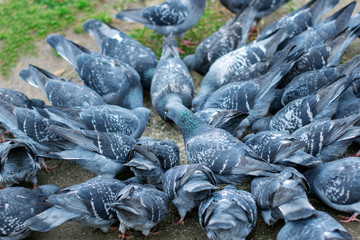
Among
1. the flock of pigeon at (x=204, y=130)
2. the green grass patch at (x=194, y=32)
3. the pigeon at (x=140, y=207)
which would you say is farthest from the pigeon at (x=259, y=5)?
the pigeon at (x=140, y=207)

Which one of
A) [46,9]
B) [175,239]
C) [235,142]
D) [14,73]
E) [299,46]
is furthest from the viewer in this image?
[46,9]

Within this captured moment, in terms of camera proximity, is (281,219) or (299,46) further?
(299,46)

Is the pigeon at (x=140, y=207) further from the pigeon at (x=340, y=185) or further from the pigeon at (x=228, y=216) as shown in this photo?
the pigeon at (x=340, y=185)

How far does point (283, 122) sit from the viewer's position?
4.21 meters

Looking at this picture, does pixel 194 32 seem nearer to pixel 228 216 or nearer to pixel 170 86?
pixel 170 86

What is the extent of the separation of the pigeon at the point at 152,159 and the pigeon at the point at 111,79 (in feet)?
3.83

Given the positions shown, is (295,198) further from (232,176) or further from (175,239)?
(175,239)

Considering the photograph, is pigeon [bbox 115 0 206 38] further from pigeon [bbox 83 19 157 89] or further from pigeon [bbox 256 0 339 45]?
pigeon [bbox 256 0 339 45]

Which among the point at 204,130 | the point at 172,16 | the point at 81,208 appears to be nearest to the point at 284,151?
the point at 204,130

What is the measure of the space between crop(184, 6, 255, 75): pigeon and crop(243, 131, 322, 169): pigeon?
2.07 meters

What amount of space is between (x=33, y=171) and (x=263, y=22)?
4726 mm

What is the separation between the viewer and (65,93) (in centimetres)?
479

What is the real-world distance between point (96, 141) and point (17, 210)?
104 centimetres

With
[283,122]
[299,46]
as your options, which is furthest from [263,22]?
[283,122]
